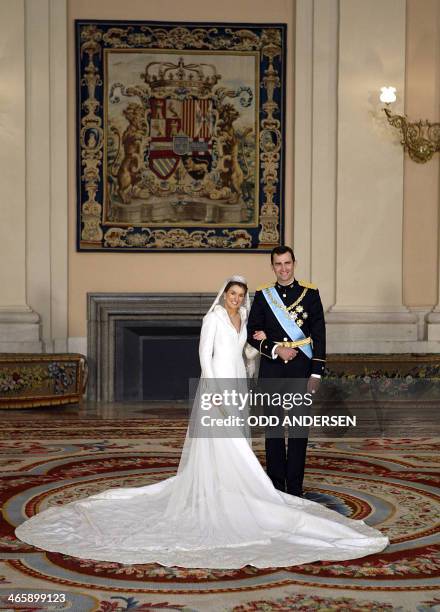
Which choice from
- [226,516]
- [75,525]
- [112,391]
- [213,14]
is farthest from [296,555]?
[213,14]

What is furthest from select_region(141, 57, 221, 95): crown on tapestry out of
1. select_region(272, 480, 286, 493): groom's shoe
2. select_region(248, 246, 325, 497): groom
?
select_region(272, 480, 286, 493): groom's shoe

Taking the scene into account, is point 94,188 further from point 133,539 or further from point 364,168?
point 133,539

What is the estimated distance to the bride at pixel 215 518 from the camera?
15.4 ft

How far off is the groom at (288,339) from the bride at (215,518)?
8.5 inches

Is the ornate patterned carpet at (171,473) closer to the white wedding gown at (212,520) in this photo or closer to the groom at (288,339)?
the white wedding gown at (212,520)

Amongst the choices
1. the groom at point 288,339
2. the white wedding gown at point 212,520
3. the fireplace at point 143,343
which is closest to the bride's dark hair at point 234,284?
the white wedding gown at point 212,520

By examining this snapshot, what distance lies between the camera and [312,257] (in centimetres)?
1146

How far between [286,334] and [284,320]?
0.09 m

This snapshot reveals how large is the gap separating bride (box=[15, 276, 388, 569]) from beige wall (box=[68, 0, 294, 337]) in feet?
18.2

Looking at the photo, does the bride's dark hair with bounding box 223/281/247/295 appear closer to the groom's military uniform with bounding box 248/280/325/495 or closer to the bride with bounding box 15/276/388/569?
the bride with bounding box 15/276/388/569

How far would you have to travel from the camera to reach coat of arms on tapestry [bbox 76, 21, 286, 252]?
11359 mm

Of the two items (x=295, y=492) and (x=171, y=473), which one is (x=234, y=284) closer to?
(x=295, y=492)

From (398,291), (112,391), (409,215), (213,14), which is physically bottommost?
(112,391)

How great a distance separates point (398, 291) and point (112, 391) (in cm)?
347
